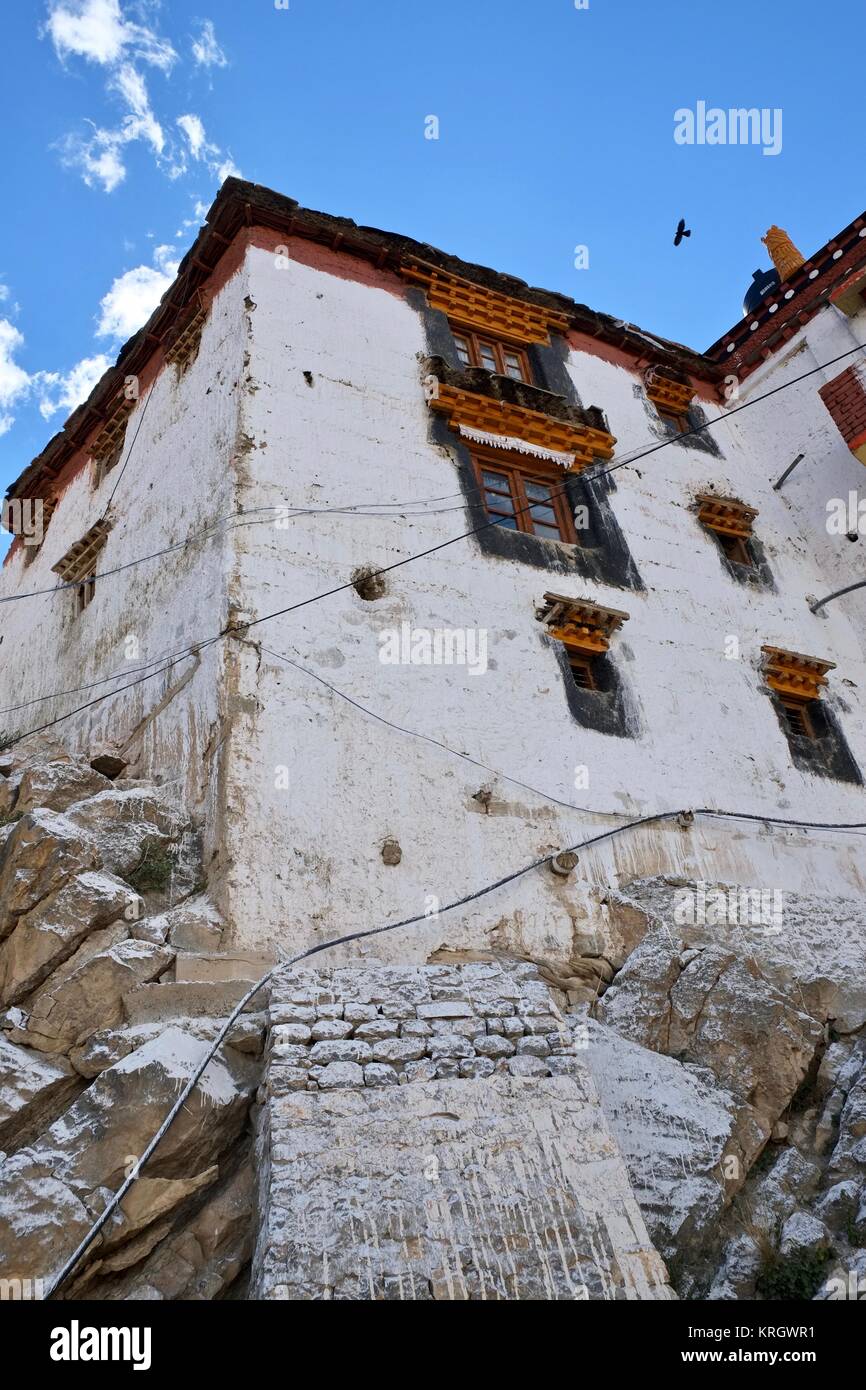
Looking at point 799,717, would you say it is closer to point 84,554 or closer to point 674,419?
point 674,419

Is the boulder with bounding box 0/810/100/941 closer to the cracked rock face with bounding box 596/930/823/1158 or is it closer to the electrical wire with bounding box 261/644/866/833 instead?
the electrical wire with bounding box 261/644/866/833

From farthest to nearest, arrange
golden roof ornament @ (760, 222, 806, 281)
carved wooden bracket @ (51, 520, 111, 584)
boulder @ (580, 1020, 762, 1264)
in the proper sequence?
golden roof ornament @ (760, 222, 806, 281) → carved wooden bracket @ (51, 520, 111, 584) → boulder @ (580, 1020, 762, 1264)

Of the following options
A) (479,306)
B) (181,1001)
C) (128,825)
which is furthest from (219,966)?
(479,306)

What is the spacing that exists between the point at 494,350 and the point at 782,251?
988cm

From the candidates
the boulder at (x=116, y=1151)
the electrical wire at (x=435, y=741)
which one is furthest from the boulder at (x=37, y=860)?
the electrical wire at (x=435, y=741)

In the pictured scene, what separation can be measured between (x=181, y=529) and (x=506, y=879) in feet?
19.2

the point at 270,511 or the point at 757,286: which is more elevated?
the point at 757,286

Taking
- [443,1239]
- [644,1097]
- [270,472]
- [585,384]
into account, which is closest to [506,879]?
[644,1097]

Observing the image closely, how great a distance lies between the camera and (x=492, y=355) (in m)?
16.0

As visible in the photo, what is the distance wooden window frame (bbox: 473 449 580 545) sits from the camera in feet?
44.0

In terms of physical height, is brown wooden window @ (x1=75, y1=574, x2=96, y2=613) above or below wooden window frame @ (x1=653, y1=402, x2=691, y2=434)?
below

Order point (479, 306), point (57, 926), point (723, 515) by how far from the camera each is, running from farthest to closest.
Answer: point (479, 306) < point (723, 515) < point (57, 926)

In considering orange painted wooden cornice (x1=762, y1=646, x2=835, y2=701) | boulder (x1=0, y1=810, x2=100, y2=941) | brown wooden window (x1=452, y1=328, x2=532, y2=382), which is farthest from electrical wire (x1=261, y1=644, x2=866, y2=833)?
brown wooden window (x1=452, y1=328, x2=532, y2=382)

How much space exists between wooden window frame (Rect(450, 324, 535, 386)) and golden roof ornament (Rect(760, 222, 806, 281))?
28.6 ft
